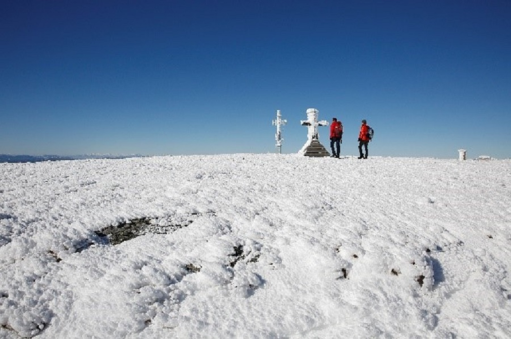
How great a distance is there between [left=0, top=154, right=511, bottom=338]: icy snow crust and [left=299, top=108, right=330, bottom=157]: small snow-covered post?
880 centimetres

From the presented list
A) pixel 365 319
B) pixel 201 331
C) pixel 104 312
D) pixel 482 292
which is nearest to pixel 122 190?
pixel 104 312

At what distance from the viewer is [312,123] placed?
17.3 meters

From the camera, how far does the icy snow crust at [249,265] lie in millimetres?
3629

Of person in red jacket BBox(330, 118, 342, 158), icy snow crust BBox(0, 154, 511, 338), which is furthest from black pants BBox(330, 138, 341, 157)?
icy snow crust BBox(0, 154, 511, 338)

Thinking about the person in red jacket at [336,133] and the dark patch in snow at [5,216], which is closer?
the dark patch in snow at [5,216]

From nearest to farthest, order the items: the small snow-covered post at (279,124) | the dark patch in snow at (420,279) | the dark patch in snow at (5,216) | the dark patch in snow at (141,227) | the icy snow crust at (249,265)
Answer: the icy snow crust at (249,265)
the dark patch in snow at (420,279)
the dark patch in snow at (141,227)
the dark patch in snow at (5,216)
the small snow-covered post at (279,124)

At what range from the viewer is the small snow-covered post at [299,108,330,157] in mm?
16594

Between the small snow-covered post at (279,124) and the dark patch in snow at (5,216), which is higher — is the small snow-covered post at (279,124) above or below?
above

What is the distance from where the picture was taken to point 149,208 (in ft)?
20.7

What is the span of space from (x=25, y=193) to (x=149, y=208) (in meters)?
3.73

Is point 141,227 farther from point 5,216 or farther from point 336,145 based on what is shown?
point 336,145

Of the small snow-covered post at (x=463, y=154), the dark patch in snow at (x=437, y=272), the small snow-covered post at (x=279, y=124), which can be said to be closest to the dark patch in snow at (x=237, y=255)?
the dark patch in snow at (x=437, y=272)

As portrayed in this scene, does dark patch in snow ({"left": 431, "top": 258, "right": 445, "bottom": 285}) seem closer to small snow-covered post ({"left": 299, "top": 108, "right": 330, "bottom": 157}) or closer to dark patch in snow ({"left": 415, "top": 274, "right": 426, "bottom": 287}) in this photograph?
dark patch in snow ({"left": 415, "top": 274, "right": 426, "bottom": 287})

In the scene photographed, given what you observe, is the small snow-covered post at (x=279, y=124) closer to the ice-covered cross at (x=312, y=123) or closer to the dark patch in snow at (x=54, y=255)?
the ice-covered cross at (x=312, y=123)
